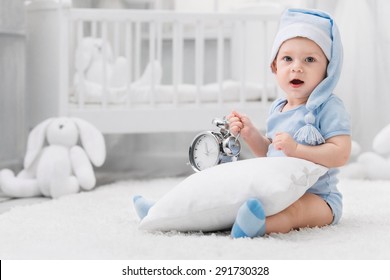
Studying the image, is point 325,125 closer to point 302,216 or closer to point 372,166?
point 302,216

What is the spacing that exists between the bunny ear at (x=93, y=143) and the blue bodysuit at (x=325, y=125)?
3.15 feet

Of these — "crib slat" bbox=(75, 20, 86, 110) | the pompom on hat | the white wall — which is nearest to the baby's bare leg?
the pompom on hat

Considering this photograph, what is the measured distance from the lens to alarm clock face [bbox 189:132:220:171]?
156cm

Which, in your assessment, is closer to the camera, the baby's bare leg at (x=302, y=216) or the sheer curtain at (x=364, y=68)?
the baby's bare leg at (x=302, y=216)

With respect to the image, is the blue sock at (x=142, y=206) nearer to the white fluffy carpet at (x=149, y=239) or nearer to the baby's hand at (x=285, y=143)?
the white fluffy carpet at (x=149, y=239)

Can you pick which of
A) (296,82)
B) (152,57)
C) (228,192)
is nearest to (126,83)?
(152,57)

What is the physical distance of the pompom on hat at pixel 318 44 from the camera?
1.49m

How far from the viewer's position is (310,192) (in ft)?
5.05

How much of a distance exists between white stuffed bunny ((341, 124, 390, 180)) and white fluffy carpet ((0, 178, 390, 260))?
0.64 meters

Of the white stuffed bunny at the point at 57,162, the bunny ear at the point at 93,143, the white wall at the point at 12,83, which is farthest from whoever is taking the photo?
the white wall at the point at 12,83

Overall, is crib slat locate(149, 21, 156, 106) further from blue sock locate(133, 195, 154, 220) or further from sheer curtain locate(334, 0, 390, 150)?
blue sock locate(133, 195, 154, 220)

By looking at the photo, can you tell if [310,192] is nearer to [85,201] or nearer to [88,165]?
[85,201]

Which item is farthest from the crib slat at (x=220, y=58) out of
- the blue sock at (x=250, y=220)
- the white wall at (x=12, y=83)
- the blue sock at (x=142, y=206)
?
the blue sock at (x=250, y=220)
